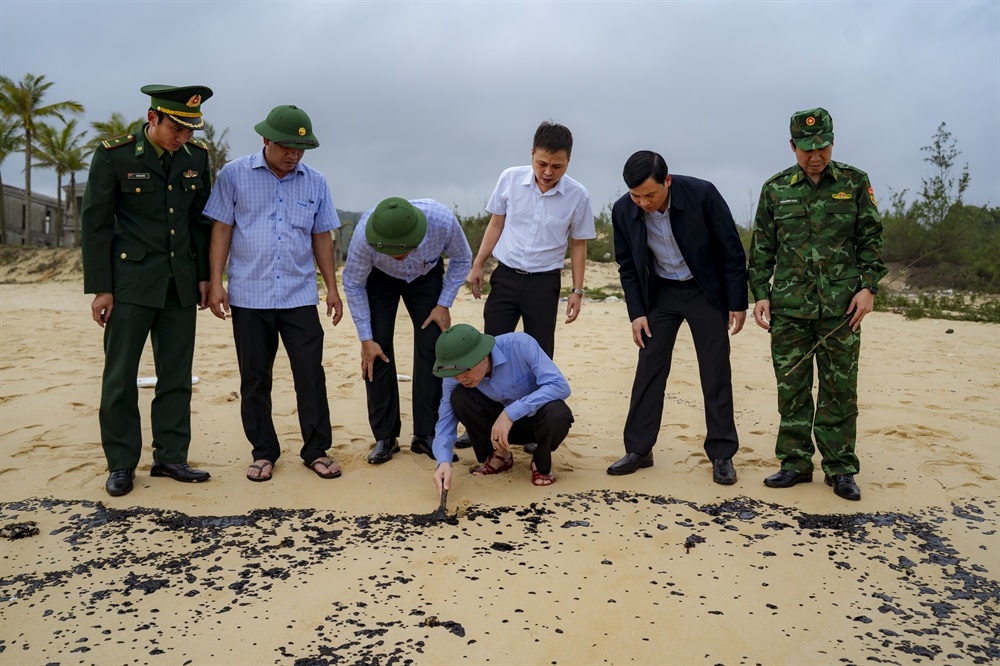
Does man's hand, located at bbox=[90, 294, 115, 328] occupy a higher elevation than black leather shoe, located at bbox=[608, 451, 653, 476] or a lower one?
higher

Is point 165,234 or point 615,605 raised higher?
point 165,234

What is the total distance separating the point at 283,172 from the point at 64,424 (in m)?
2.21

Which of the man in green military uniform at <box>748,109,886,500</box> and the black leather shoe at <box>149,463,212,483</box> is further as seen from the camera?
the black leather shoe at <box>149,463,212,483</box>

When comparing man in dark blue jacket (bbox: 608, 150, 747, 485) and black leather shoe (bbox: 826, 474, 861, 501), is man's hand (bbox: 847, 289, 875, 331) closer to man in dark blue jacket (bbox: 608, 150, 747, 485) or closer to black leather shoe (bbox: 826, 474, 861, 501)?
man in dark blue jacket (bbox: 608, 150, 747, 485)

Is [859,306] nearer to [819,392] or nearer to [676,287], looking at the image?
[819,392]

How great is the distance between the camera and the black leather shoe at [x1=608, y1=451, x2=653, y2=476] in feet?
12.6

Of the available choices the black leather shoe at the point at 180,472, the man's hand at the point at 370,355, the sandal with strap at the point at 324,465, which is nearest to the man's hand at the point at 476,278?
the man's hand at the point at 370,355

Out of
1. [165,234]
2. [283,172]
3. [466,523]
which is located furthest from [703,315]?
[165,234]

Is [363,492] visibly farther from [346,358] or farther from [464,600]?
[346,358]

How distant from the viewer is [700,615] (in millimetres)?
2479

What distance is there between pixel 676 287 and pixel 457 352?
1.22 m

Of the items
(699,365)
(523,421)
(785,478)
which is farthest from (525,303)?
(785,478)

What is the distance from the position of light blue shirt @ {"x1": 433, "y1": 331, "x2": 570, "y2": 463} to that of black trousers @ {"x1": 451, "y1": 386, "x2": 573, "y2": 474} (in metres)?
0.03

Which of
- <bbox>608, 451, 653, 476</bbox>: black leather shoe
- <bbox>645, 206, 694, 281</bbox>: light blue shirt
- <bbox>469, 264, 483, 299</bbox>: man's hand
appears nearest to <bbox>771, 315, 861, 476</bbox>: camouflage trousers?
<bbox>645, 206, 694, 281</bbox>: light blue shirt
